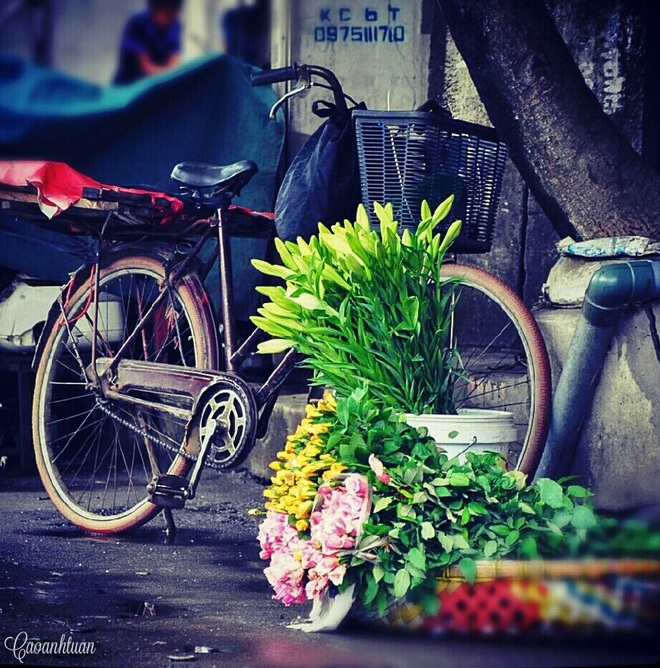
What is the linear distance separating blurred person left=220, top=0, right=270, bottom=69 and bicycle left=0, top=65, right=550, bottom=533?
2.93ft

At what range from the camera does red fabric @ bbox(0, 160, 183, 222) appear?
438 cm

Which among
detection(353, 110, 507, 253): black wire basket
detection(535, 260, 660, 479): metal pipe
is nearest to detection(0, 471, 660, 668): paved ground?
detection(535, 260, 660, 479): metal pipe

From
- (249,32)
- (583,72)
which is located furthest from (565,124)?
(249,32)

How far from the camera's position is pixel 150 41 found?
4.67 metres

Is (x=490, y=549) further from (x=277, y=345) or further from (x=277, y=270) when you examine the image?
(x=277, y=270)

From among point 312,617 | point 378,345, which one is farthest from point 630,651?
point 378,345

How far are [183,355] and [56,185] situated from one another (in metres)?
0.85

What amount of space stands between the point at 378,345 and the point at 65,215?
168 cm

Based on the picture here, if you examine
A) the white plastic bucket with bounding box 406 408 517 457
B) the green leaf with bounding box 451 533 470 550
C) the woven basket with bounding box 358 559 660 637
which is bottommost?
the woven basket with bounding box 358 559 660 637

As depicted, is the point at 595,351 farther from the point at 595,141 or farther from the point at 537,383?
the point at 595,141

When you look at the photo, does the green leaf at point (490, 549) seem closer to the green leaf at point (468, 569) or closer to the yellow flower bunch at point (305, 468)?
the green leaf at point (468, 569)

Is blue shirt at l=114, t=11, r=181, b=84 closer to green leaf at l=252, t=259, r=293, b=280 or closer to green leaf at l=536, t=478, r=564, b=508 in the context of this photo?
green leaf at l=252, t=259, r=293, b=280

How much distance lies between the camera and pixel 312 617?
10.5ft

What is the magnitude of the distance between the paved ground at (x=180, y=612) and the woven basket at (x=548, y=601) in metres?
0.05
